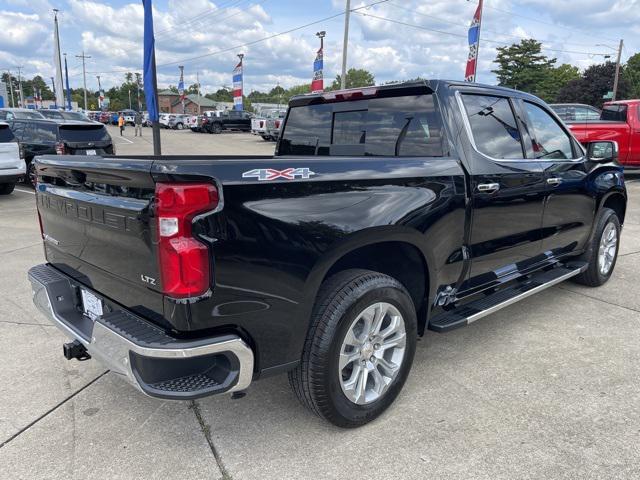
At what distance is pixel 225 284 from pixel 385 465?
121cm

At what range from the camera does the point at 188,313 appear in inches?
81.0

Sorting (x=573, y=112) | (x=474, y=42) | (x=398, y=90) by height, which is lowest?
(x=398, y=90)

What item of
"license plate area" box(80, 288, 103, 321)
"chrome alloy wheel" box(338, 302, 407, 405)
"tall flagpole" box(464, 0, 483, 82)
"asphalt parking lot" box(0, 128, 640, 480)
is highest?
"tall flagpole" box(464, 0, 483, 82)

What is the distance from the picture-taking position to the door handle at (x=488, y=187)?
10.8ft

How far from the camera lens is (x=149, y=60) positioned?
31.1ft

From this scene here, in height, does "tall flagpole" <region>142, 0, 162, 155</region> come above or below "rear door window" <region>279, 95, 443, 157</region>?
above

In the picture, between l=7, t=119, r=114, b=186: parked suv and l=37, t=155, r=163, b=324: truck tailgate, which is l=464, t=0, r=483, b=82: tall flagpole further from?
l=37, t=155, r=163, b=324: truck tailgate

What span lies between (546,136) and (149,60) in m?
7.74

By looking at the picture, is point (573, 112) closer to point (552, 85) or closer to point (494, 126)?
point (494, 126)

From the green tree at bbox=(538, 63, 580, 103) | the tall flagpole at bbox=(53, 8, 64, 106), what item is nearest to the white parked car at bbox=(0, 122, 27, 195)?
the tall flagpole at bbox=(53, 8, 64, 106)

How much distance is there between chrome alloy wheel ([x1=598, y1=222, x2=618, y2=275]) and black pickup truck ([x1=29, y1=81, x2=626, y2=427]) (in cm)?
111

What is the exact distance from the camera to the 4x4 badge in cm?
216

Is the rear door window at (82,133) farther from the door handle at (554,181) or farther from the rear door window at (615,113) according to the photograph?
the rear door window at (615,113)

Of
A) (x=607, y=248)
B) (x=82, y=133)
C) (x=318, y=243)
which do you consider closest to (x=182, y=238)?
(x=318, y=243)
